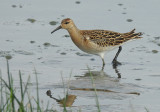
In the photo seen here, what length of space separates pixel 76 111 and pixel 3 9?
6.54 metres

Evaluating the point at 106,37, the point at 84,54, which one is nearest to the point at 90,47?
the point at 106,37

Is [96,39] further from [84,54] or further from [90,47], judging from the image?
[84,54]

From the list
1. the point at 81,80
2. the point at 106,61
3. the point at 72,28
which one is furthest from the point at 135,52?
the point at 81,80

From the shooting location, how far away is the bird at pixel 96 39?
1080 cm

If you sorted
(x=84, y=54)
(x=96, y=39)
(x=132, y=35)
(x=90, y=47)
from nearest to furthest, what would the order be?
(x=90, y=47) → (x=96, y=39) → (x=132, y=35) → (x=84, y=54)

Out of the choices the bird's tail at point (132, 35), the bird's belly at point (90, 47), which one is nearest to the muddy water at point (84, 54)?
the bird's belly at point (90, 47)

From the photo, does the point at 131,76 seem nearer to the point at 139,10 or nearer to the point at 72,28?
the point at 72,28

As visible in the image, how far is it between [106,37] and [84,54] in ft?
2.19

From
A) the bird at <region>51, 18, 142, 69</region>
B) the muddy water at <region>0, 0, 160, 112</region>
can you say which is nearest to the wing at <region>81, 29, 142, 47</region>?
the bird at <region>51, 18, 142, 69</region>

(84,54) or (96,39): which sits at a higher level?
(96,39)

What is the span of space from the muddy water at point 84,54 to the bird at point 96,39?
0.25 metres

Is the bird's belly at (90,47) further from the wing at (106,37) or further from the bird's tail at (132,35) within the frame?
the bird's tail at (132,35)

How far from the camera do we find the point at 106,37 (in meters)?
11.1

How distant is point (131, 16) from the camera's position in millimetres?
13320
